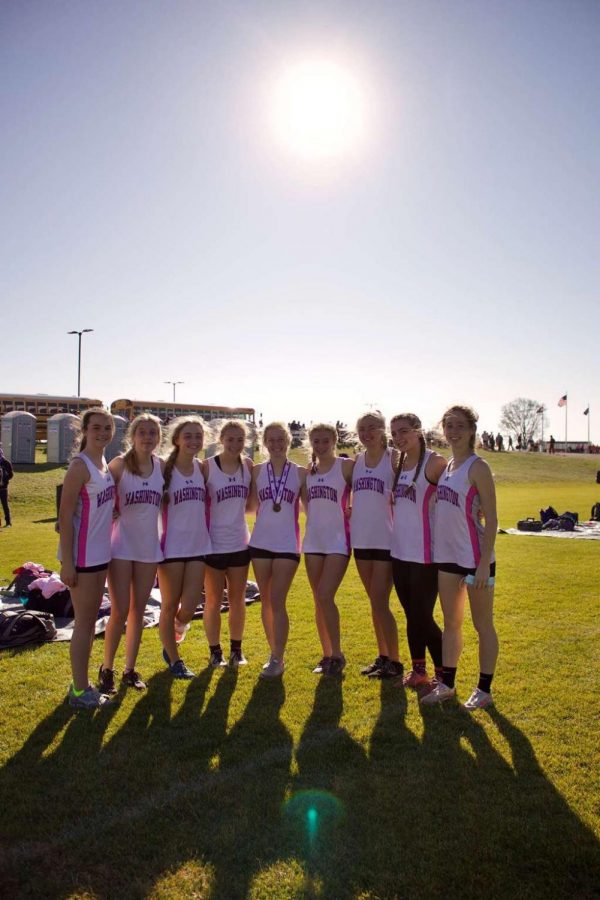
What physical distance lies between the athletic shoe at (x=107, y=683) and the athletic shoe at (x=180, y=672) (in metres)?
0.47

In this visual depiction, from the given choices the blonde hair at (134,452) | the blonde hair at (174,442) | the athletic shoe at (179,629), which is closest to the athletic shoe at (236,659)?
the athletic shoe at (179,629)

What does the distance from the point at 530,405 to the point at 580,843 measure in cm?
9500

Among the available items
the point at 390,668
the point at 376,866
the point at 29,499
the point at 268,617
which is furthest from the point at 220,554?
the point at 29,499

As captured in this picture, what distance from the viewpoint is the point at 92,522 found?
4738mm

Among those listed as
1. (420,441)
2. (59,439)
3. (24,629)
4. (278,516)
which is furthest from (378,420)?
(59,439)

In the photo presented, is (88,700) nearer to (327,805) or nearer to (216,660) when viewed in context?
(216,660)

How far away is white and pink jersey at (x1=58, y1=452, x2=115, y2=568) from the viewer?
470 centimetres

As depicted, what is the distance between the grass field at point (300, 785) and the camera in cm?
278

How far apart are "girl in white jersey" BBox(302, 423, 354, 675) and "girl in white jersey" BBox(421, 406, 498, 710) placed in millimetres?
878

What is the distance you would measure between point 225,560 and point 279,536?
0.50 m

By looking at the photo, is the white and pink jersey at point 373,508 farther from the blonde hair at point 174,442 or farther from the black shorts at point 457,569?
A: the blonde hair at point 174,442

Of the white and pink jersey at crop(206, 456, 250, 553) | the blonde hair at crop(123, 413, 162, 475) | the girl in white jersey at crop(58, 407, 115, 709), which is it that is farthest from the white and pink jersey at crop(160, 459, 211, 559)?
the girl in white jersey at crop(58, 407, 115, 709)

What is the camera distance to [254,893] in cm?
267

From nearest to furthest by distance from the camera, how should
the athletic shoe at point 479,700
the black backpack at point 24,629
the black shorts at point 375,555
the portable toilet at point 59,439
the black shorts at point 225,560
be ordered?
the athletic shoe at point 479,700
the black shorts at point 375,555
the black shorts at point 225,560
the black backpack at point 24,629
the portable toilet at point 59,439
